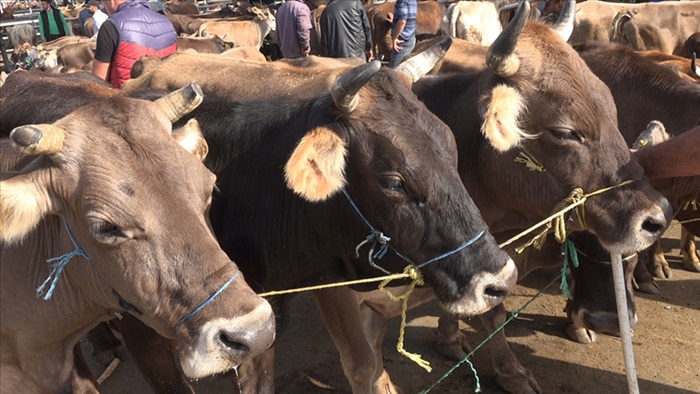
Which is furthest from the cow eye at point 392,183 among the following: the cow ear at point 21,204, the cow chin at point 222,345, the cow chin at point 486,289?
the cow ear at point 21,204

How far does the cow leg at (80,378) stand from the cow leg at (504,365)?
2542mm

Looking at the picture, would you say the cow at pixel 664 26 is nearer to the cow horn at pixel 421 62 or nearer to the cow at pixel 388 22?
the cow at pixel 388 22

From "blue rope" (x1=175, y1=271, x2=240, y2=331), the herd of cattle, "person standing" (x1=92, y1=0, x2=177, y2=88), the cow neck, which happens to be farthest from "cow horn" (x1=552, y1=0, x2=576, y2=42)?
"person standing" (x1=92, y1=0, x2=177, y2=88)

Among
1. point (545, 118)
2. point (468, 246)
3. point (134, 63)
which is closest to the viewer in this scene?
point (468, 246)

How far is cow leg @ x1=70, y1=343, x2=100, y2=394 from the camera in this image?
3402mm

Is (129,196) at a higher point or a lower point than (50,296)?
higher

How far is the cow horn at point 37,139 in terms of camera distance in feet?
7.06

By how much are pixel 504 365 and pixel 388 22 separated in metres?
10.4

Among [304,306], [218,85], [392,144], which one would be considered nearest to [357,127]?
[392,144]

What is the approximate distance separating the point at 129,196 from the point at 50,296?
610mm

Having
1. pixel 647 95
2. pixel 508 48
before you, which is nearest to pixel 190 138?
pixel 508 48

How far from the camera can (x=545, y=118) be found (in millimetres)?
3350

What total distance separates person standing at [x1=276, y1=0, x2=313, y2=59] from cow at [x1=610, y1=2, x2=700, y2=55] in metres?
6.39

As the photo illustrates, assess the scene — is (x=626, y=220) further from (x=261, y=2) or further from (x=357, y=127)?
(x=261, y=2)
